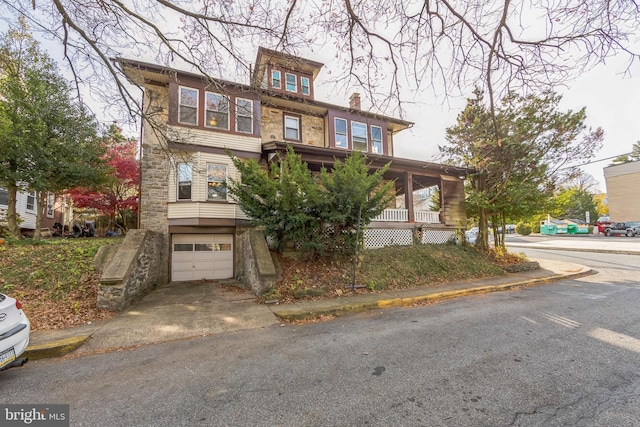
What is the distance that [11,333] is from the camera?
132 inches

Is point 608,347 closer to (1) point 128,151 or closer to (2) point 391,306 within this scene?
(2) point 391,306

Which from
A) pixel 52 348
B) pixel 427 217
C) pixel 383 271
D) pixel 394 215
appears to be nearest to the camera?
pixel 52 348

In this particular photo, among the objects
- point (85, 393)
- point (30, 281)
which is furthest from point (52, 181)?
point (85, 393)

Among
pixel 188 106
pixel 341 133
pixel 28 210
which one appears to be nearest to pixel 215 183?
pixel 188 106

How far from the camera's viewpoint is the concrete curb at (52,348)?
413 centimetres

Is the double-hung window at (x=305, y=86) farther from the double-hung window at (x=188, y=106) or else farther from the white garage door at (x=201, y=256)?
the white garage door at (x=201, y=256)

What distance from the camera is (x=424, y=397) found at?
2.76 metres

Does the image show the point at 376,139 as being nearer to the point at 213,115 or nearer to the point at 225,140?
the point at 225,140

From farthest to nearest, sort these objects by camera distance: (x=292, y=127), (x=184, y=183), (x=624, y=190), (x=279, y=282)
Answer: (x=624, y=190)
(x=292, y=127)
(x=184, y=183)
(x=279, y=282)

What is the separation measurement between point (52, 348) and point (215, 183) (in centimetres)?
718

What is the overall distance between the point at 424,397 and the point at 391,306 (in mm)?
4138

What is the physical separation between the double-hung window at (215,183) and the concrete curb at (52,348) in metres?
6.55

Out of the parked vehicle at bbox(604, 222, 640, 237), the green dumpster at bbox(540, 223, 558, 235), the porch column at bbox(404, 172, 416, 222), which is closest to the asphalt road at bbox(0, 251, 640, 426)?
the porch column at bbox(404, 172, 416, 222)

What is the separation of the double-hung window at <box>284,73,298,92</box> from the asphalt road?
1206cm
